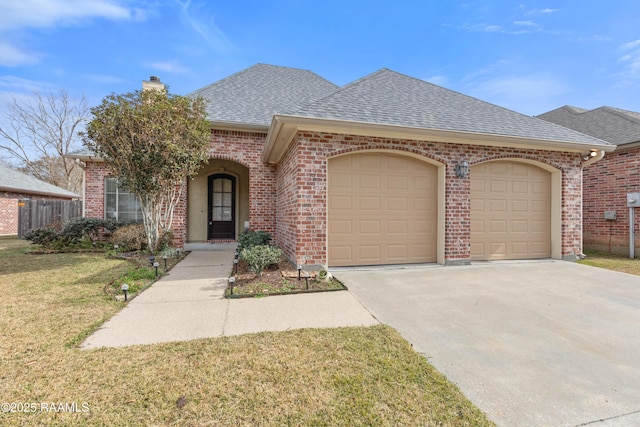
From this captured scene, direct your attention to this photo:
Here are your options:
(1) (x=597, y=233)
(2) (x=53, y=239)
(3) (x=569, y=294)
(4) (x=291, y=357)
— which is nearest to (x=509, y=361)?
(4) (x=291, y=357)

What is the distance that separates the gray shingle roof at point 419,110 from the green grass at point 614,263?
→ 3115mm

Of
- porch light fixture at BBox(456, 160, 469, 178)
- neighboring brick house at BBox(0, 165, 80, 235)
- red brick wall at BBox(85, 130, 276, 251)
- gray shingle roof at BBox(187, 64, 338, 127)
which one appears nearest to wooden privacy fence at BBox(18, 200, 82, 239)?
neighboring brick house at BBox(0, 165, 80, 235)

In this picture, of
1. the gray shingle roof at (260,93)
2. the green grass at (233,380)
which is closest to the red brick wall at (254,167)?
the gray shingle roof at (260,93)

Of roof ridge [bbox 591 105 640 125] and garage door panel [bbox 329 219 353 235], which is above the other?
roof ridge [bbox 591 105 640 125]

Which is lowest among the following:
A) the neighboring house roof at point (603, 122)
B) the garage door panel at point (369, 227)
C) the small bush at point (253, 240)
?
the small bush at point (253, 240)

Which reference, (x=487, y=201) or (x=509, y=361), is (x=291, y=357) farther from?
(x=487, y=201)

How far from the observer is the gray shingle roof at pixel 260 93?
8664 millimetres

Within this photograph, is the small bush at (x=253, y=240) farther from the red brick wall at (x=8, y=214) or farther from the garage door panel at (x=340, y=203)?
the red brick wall at (x=8, y=214)

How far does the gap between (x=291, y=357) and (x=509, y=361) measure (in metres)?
2.00

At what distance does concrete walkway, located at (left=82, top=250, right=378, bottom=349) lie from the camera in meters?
3.04

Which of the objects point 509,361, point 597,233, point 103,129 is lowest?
point 509,361

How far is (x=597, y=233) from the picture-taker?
9.34m

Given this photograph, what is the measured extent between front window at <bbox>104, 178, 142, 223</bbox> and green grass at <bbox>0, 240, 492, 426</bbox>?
7.86 metres

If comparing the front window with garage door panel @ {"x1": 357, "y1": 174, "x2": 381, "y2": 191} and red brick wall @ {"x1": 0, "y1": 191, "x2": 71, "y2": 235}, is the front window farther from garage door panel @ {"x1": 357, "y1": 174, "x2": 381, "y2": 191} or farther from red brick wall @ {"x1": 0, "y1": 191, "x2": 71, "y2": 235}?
red brick wall @ {"x1": 0, "y1": 191, "x2": 71, "y2": 235}
